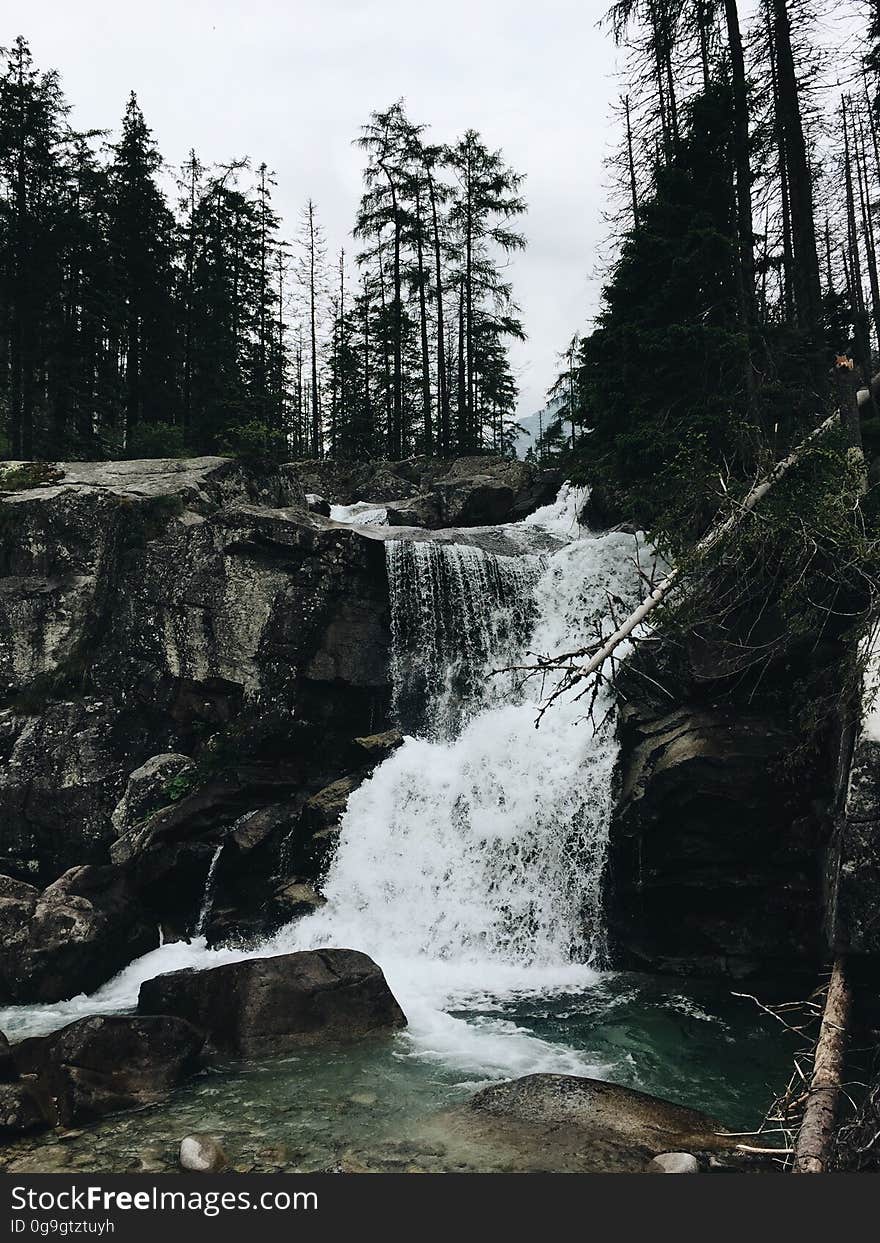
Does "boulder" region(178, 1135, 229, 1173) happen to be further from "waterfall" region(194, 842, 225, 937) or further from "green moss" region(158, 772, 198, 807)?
"green moss" region(158, 772, 198, 807)

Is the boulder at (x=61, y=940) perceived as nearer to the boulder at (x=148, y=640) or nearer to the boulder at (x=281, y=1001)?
the boulder at (x=281, y=1001)

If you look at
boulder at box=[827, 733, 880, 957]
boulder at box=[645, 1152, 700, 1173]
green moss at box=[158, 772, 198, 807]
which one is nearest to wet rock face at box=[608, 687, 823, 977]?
boulder at box=[827, 733, 880, 957]

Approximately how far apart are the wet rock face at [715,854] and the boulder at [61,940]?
25.1 ft

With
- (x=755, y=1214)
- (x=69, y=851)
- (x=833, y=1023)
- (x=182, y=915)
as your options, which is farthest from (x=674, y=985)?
(x=69, y=851)

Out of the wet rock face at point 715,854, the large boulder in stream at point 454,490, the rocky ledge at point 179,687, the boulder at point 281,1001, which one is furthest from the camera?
the large boulder in stream at point 454,490

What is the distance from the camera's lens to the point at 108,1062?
7465 mm

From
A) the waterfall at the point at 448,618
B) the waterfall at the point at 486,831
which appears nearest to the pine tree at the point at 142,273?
the waterfall at the point at 448,618

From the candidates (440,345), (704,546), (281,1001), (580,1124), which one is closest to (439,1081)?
(580,1124)

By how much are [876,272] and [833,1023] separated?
33.0 metres

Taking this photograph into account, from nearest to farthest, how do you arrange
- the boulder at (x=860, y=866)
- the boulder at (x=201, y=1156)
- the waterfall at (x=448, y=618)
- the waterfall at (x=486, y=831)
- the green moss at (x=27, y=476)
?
the boulder at (x=201, y=1156), the boulder at (x=860, y=866), the waterfall at (x=486, y=831), the waterfall at (x=448, y=618), the green moss at (x=27, y=476)

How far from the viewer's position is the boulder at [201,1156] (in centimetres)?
589

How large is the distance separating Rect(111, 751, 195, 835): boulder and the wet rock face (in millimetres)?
8352

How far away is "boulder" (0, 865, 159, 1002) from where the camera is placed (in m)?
10.5

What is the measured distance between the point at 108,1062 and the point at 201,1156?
2074 mm
